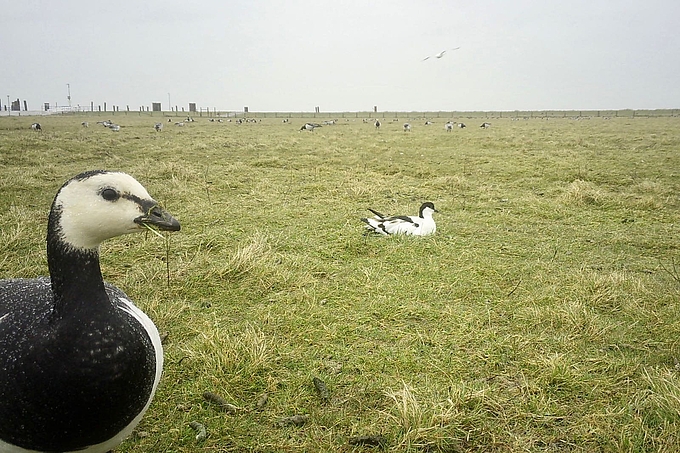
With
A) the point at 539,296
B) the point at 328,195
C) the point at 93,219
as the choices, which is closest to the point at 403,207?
the point at 328,195

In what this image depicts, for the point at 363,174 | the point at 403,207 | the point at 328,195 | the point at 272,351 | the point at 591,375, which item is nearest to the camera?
the point at 591,375

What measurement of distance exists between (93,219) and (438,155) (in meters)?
17.6

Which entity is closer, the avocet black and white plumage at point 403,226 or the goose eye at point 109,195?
the goose eye at point 109,195

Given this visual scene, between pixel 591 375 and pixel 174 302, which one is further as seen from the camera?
pixel 174 302

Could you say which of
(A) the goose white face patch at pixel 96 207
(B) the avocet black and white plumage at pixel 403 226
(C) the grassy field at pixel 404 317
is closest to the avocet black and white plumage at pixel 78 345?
(A) the goose white face patch at pixel 96 207

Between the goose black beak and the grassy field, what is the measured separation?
5.18 feet

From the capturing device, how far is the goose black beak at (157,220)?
8.04 ft

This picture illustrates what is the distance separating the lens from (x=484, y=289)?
17.9 feet

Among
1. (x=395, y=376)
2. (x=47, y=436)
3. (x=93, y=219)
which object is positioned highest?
(x=93, y=219)

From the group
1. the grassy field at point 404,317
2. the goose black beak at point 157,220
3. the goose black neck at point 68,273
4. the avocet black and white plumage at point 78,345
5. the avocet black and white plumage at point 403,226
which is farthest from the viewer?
the avocet black and white plumage at point 403,226

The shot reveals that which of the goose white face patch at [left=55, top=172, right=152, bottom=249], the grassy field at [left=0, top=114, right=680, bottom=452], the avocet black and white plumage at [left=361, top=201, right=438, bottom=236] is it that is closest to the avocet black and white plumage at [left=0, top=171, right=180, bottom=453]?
the goose white face patch at [left=55, top=172, right=152, bottom=249]

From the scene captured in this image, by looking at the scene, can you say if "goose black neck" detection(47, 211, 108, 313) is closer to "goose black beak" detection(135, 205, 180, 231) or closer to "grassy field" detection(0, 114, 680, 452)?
"goose black beak" detection(135, 205, 180, 231)

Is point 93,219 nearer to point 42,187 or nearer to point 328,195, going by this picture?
point 328,195

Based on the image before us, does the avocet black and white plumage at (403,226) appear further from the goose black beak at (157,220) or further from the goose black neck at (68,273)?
the goose black neck at (68,273)
